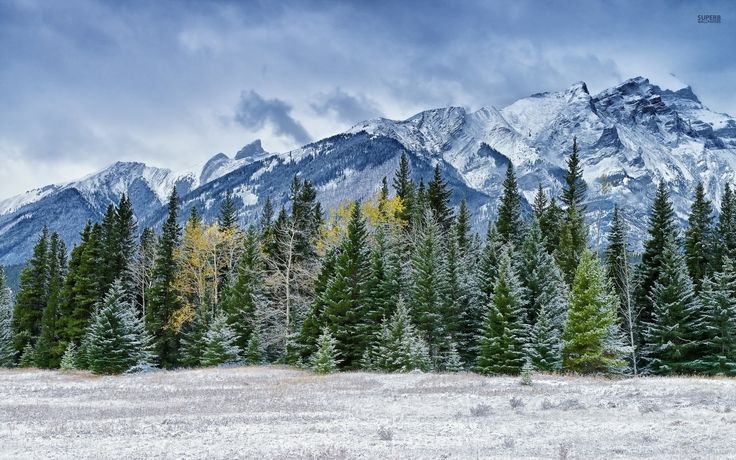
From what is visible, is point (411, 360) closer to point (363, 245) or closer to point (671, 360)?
point (363, 245)

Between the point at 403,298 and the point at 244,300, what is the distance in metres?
14.9

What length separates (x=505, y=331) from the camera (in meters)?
40.2

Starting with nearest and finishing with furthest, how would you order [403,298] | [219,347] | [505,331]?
[505,331], [403,298], [219,347]

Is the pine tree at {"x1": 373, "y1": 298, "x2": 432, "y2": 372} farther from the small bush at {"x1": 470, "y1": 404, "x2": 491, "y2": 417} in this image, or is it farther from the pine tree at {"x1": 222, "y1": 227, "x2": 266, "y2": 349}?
the small bush at {"x1": 470, "y1": 404, "x2": 491, "y2": 417}

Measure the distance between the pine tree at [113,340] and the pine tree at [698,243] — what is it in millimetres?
48001

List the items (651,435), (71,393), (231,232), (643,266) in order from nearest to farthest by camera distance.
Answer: (651,435) < (71,393) < (643,266) < (231,232)

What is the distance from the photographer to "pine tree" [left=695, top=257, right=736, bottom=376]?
46.3 m

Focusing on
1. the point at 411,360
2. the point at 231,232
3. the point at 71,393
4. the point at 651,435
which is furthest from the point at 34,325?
the point at 651,435

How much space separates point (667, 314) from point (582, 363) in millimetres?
12851

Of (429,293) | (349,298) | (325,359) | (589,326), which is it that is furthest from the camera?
(349,298)

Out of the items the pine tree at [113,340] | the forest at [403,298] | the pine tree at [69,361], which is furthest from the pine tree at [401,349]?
the pine tree at [69,361]

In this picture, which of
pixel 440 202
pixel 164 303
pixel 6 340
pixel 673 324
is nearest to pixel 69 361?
pixel 164 303

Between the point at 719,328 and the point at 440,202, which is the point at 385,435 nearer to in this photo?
the point at 719,328

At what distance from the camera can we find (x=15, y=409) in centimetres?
2336
